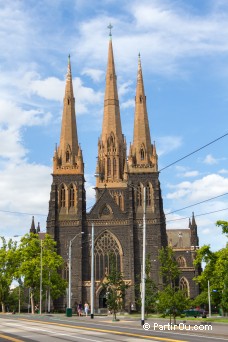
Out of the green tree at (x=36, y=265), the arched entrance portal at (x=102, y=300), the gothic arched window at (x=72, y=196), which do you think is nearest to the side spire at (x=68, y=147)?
the gothic arched window at (x=72, y=196)

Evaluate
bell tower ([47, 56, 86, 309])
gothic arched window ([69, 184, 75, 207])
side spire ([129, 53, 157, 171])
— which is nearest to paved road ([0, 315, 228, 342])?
bell tower ([47, 56, 86, 309])

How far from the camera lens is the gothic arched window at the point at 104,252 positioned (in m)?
77.8

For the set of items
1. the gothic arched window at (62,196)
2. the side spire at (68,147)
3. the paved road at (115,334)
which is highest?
the side spire at (68,147)

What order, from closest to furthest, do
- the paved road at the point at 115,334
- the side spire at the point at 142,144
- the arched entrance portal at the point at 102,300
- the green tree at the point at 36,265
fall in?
the paved road at the point at 115,334 < the green tree at the point at 36,265 < the arched entrance portal at the point at 102,300 < the side spire at the point at 142,144

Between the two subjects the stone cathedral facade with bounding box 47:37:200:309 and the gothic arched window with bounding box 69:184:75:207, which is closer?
the stone cathedral facade with bounding box 47:37:200:309

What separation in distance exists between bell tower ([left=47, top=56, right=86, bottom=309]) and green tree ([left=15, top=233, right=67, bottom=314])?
12646mm

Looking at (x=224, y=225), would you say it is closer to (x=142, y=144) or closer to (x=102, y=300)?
(x=102, y=300)

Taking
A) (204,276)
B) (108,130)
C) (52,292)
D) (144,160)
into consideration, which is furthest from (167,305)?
(108,130)

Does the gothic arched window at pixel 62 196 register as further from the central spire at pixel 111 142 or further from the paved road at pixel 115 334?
the paved road at pixel 115 334

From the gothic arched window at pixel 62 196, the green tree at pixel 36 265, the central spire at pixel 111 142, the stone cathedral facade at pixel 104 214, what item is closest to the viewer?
the green tree at pixel 36 265

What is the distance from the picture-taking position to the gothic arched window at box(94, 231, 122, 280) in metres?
Result: 77.8

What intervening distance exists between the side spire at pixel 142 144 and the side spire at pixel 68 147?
27.2ft

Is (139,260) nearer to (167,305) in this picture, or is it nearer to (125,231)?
(125,231)

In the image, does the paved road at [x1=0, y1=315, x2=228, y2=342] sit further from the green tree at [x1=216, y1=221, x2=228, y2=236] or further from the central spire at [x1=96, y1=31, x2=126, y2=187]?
the central spire at [x1=96, y1=31, x2=126, y2=187]
